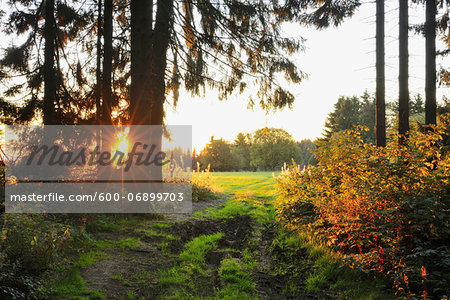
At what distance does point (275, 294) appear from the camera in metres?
3.71

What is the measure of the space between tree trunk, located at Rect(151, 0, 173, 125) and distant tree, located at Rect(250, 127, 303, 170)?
131 feet

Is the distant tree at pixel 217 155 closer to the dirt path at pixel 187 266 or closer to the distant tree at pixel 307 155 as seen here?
the distant tree at pixel 307 155

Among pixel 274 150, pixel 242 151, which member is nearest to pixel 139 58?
pixel 274 150

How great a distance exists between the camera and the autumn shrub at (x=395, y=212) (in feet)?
11.0

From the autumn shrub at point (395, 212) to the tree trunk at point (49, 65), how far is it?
6.58m

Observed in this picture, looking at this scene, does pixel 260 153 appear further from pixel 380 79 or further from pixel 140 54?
pixel 140 54

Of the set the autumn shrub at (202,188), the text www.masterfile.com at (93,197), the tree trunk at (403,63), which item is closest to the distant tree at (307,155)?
the autumn shrub at (202,188)

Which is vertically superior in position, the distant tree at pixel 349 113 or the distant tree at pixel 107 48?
the distant tree at pixel 349 113

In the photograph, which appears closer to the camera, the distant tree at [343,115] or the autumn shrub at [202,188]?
the autumn shrub at [202,188]

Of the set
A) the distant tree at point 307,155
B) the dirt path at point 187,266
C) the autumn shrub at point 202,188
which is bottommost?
the dirt path at point 187,266

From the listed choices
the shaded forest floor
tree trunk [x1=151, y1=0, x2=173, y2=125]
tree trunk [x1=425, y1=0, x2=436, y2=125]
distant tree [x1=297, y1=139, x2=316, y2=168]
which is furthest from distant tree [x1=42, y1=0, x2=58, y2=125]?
distant tree [x1=297, y1=139, x2=316, y2=168]

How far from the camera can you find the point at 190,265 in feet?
14.8

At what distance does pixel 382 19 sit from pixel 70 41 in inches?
404

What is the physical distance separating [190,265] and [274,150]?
45.1 metres
